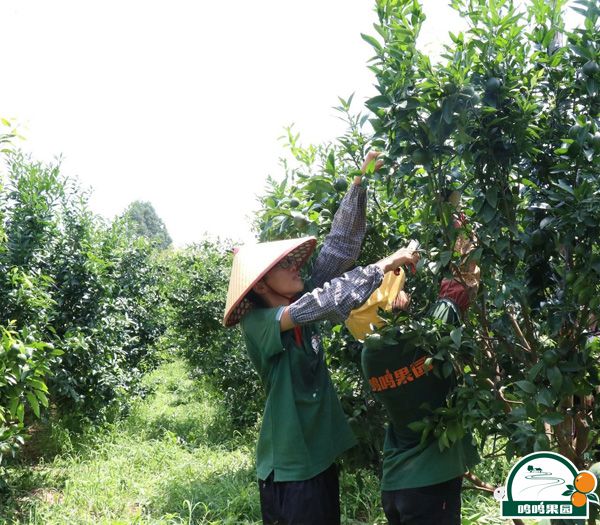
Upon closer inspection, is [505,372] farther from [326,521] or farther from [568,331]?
[326,521]

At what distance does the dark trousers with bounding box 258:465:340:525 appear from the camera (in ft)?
6.40

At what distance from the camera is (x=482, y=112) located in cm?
157

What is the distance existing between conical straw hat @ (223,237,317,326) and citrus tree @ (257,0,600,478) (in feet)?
1.30

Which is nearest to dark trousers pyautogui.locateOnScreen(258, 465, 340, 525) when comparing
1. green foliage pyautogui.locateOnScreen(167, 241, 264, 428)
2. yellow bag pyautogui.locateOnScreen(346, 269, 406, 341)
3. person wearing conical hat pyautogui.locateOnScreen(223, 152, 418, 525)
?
person wearing conical hat pyautogui.locateOnScreen(223, 152, 418, 525)

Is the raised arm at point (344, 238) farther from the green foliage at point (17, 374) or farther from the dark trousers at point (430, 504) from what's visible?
the green foliage at point (17, 374)

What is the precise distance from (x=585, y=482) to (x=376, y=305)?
793 millimetres

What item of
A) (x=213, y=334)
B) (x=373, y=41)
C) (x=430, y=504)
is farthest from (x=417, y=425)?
(x=213, y=334)

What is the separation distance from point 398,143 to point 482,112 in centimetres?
25

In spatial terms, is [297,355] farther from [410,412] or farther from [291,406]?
[410,412]

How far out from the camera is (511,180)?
1753 millimetres

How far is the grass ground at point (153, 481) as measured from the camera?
3793mm

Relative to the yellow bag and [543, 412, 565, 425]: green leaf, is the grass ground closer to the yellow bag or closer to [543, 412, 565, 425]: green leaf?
the yellow bag

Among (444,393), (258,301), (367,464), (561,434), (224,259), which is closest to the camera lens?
(561,434)

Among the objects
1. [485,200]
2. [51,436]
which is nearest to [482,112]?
[485,200]
